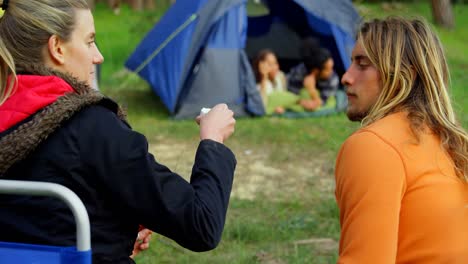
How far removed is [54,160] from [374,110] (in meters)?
0.99

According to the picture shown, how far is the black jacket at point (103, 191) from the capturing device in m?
2.05

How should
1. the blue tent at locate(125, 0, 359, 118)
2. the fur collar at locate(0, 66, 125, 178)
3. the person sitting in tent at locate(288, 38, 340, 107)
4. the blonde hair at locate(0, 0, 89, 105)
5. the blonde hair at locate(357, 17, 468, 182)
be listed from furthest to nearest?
1. the person sitting in tent at locate(288, 38, 340, 107)
2. the blue tent at locate(125, 0, 359, 118)
3. the blonde hair at locate(357, 17, 468, 182)
4. the blonde hair at locate(0, 0, 89, 105)
5. the fur collar at locate(0, 66, 125, 178)

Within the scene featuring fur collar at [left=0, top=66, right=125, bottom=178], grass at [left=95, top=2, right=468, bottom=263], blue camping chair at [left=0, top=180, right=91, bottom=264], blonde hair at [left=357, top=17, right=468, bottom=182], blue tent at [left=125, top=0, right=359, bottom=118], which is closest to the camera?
blue camping chair at [left=0, top=180, right=91, bottom=264]

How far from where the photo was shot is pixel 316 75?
8586mm

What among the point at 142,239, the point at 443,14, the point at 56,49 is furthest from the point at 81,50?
the point at 443,14

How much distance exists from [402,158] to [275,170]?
4.05 meters

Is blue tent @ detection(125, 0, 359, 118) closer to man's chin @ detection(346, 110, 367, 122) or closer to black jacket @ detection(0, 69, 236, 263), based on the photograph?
man's chin @ detection(346, 110, 367, 122)

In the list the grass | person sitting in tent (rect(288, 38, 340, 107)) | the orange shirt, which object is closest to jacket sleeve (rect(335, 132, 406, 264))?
the orange shirt

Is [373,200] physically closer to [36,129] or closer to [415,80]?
[415,80]

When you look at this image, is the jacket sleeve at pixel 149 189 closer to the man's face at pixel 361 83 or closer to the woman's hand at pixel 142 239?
the woman's hand at pixel 142 239

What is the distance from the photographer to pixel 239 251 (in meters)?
4.65

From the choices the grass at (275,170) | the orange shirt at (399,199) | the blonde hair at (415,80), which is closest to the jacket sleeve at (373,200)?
the orange shirt at (399,199)

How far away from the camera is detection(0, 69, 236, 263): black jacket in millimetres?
2049

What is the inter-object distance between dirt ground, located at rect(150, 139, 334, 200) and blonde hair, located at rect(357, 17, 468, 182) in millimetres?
3282
